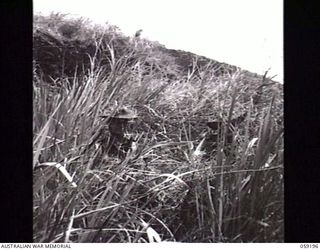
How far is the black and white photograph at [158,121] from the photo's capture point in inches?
111

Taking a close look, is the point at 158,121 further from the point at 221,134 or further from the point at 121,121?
the point at 221,134

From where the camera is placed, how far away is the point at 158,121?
9.54 feet

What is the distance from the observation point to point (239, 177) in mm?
2834

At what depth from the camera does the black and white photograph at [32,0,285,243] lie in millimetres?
2826
